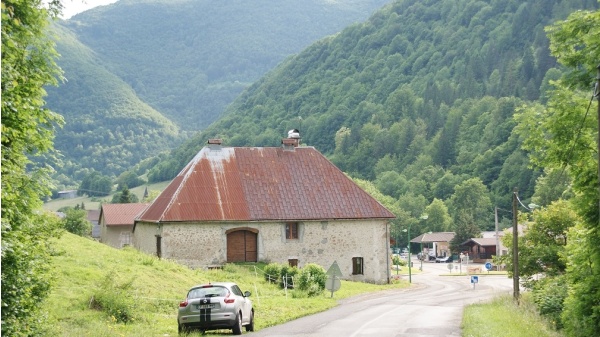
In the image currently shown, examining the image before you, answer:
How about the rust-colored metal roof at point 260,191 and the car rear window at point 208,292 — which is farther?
the rust-colored metal roof at point 260,191

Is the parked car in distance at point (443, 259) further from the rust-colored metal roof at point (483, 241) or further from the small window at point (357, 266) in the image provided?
the small window at point (357, 266)

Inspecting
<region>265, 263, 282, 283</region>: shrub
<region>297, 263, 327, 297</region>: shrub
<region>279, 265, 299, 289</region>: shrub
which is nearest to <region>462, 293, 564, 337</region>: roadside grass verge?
<region>297, 263, 327, 297</region>: shrub

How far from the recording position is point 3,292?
1339 centimetres

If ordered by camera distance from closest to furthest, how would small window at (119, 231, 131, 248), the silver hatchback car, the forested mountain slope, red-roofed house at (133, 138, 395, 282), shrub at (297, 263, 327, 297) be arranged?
the silver hatchback car
shrub at (297, 263, 327, 297)
red-roofed house at (133, 138, 395, 282)
small window at (119, 231, 131, 248)
the forested mountain slope

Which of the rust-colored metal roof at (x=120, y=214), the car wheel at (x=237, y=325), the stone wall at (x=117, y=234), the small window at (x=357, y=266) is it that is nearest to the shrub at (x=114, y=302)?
the car wheel at (x=237, y=325)

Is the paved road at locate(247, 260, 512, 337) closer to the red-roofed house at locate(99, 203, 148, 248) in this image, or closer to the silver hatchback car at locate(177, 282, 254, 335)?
the silver hatchback car at locate(177, 282, 254, 335)

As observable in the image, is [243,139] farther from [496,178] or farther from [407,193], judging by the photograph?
[496,178]

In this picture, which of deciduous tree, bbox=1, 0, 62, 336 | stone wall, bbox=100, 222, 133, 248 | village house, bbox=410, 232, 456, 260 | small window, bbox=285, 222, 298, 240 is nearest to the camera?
deciduous tree, bbox=1, 0, 62, 336

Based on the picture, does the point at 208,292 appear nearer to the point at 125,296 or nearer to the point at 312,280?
the point at 125,296

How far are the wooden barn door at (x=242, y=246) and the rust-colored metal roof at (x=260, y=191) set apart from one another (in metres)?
1.14

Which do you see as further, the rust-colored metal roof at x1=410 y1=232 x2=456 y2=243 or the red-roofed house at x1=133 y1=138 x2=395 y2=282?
the rust-colored metal roof at x1=410 y1=232 x2=456 y2=243

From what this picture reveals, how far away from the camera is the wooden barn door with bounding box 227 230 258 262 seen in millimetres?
47781

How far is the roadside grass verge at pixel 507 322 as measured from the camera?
21123 mm

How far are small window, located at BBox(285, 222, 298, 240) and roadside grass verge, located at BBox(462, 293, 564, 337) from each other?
1931 centimetres
